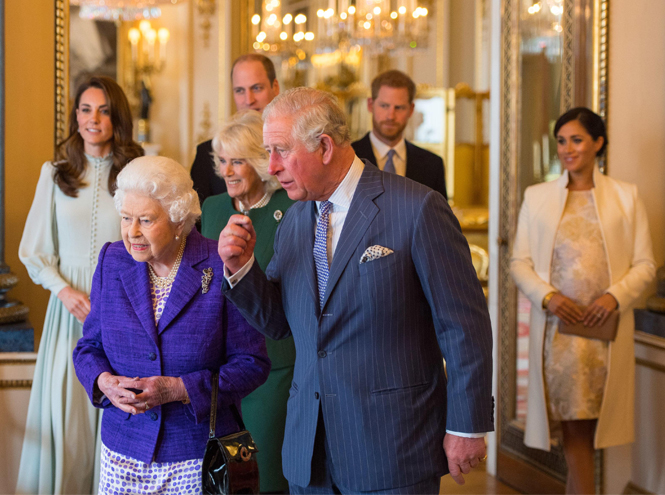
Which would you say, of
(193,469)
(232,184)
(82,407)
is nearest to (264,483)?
(193,469)

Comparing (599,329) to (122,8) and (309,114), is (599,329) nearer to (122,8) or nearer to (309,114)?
(309,114)

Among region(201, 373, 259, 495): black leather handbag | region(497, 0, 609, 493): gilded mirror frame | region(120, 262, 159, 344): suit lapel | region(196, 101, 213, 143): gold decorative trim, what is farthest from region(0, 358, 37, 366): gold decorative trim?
region(196, 101, 213, 143): gold decorative trim

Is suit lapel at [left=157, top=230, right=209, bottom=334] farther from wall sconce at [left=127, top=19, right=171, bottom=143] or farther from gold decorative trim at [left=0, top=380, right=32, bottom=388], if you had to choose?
wall sconce at [left=127, top=19, right=171, bottom=143]

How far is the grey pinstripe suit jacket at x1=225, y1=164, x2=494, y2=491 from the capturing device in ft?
6.21

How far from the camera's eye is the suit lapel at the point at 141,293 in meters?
2.10

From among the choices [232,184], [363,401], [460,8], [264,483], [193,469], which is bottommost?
[264,483]

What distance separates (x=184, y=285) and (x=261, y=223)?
32.0 inches

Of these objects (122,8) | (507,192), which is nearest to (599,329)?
(507,192)

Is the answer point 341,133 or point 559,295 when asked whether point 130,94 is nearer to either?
point 559,295

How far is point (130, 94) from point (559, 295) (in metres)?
6.94

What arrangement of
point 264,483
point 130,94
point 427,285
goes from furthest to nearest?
point 130,94 < point 264,483 < point 427,285

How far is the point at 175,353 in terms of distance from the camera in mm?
2109

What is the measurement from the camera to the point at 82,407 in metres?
3.16

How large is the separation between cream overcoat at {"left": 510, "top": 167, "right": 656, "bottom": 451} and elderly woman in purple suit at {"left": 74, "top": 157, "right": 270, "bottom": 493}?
1993 millimetres
